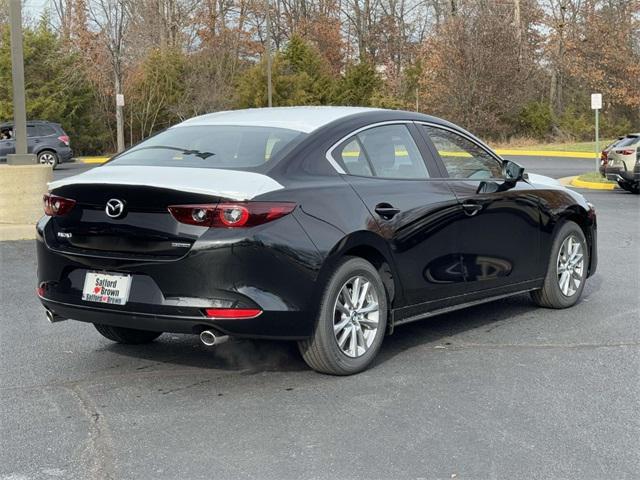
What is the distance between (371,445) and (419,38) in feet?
197

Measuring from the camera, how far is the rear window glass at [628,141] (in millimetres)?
20016

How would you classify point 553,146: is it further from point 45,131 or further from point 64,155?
point 45,131

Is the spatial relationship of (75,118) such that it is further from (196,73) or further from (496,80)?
(496,80)

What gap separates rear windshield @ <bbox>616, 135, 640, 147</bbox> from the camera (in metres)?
20.0

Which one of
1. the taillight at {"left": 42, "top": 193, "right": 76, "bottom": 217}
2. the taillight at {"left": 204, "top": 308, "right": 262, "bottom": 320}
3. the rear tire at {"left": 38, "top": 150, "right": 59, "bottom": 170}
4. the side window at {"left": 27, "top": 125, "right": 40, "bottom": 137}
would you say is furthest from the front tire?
the side window at {"left": 27, "top": 125, "right": 40, "bottom": 137}

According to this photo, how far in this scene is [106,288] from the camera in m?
5.02

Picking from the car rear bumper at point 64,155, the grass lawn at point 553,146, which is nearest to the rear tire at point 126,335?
the car rear bumper at point 64,155

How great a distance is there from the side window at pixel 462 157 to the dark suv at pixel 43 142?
2679 cm

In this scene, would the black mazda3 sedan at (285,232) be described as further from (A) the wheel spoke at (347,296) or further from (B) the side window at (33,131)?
(B) the side window at (33,131)

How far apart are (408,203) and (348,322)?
92 cm

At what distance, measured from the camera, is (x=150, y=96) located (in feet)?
139

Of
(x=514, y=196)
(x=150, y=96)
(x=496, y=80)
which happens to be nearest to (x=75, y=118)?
(x=150, y=96)

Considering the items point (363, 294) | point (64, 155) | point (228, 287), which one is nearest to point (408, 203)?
point (363, 294)

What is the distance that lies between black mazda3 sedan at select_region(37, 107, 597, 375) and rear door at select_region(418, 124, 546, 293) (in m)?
0.02
